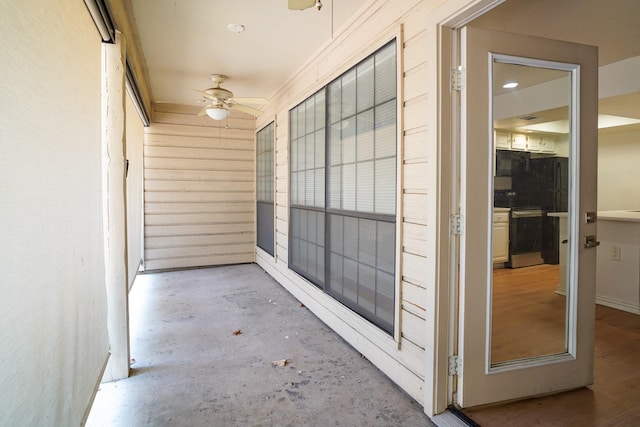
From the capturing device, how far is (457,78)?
2.01 metres

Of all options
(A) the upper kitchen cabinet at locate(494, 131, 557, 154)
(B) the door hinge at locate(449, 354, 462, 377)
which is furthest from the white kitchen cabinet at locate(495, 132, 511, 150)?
(B) the door hinge at locate(449, 354, 462, 377)

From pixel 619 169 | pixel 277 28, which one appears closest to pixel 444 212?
pixel 277 28

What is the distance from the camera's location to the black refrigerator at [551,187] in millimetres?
2303

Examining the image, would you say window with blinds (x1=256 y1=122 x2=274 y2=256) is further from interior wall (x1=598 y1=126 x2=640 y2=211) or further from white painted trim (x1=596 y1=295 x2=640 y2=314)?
interior wall (x1=598 y1=126 x2=640 y2=211)

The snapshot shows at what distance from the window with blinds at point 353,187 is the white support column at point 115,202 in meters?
1.71

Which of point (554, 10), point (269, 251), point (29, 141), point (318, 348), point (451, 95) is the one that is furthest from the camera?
point (269, 251)

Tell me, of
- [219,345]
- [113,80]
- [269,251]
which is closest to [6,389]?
[113,80]

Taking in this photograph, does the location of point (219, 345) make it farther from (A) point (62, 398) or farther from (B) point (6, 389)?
(B) point (6, 389)

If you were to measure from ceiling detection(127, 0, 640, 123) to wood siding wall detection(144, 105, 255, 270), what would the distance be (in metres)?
1.69

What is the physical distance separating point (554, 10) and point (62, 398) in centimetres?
359

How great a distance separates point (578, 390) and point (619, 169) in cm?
534

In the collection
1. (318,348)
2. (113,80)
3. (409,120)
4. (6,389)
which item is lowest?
(318,348)

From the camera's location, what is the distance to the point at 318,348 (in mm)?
3000

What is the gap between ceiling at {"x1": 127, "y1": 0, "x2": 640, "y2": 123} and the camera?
8.61 ft
